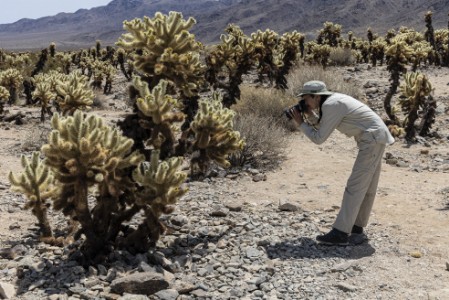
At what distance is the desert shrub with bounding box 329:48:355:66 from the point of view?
25438 mm

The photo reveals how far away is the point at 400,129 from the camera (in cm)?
1188

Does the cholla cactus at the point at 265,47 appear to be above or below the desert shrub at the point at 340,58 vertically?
above

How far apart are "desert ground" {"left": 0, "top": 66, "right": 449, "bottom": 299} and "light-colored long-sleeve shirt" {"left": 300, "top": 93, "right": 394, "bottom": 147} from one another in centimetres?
115

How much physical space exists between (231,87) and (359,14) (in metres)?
102

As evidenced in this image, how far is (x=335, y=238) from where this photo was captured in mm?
5434

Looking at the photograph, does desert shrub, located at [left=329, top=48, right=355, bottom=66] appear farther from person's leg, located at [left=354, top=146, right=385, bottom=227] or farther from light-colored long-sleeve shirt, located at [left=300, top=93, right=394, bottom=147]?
light-colored long-sleeve shirt, located at [left=300, top=93, right=394, bottom=147]

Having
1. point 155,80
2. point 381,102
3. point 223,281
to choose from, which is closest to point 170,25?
point 155,80

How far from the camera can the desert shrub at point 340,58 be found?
25.4m

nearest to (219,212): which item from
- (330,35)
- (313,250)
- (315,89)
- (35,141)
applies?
(313,250)

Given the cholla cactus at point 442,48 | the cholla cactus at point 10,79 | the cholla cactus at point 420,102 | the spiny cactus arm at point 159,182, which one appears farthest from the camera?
the cholla cactus at point 442,48

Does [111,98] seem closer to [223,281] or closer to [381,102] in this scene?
[381,102]

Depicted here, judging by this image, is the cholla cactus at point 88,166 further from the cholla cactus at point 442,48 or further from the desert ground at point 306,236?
the cholla cactus at point 442,48

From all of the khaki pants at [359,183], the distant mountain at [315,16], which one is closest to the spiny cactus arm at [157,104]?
the khaki pants at [359,183]

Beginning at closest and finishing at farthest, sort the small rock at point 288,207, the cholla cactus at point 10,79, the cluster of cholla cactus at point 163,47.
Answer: the cluster of cholla cactus at point 163,47, the small rock at point 288,207, the cholla cactus at point 10,79
